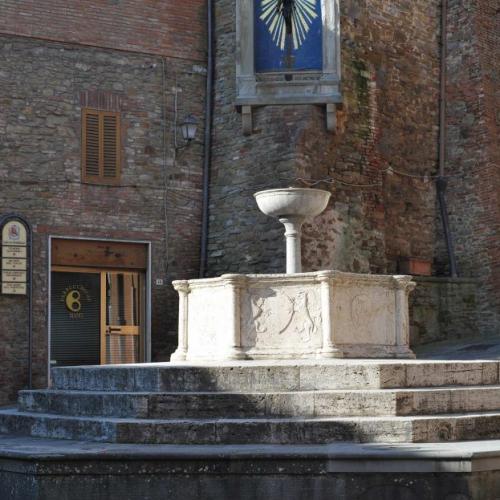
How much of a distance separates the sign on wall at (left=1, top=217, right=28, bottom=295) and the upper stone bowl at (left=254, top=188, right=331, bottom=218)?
18.9 feet

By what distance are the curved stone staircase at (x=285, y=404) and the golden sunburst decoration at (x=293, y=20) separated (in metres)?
8.55

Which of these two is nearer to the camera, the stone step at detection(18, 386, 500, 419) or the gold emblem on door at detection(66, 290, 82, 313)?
the stone step at detection(18, 386, 500, 419)

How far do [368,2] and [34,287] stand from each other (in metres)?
7.35

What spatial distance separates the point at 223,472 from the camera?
29.2ft

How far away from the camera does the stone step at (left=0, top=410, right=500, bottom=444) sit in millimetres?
9414

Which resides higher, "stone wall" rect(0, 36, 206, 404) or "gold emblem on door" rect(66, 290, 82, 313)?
"stone wall" rect(0, 36, 206, 404)

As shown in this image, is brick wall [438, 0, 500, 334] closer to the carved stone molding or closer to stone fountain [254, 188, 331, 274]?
stone fountain [254, 188, 331, 274]

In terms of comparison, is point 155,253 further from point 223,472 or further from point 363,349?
point 223,472

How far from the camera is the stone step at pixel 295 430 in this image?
30.9 ft

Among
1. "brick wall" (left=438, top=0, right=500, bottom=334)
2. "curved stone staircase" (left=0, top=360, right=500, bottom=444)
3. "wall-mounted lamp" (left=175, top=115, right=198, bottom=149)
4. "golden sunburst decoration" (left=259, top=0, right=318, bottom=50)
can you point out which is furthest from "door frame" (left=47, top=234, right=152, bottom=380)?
"curved stone staircase" (left=0, top=360, right=500, bottom=444)

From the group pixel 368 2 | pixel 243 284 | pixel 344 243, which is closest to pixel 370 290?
pixel 243 284

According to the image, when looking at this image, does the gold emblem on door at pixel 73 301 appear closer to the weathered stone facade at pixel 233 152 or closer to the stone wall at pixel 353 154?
the weathered stone facade at pixel 233 152

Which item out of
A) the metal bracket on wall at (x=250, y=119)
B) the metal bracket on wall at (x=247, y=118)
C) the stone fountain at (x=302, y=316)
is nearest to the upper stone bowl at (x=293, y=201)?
the stone fountain at (x=302, y=316)

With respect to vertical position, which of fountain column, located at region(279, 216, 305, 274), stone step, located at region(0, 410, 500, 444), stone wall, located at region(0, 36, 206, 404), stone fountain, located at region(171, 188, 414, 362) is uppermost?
stone wall, located at region(0, 36, 206, 404)
